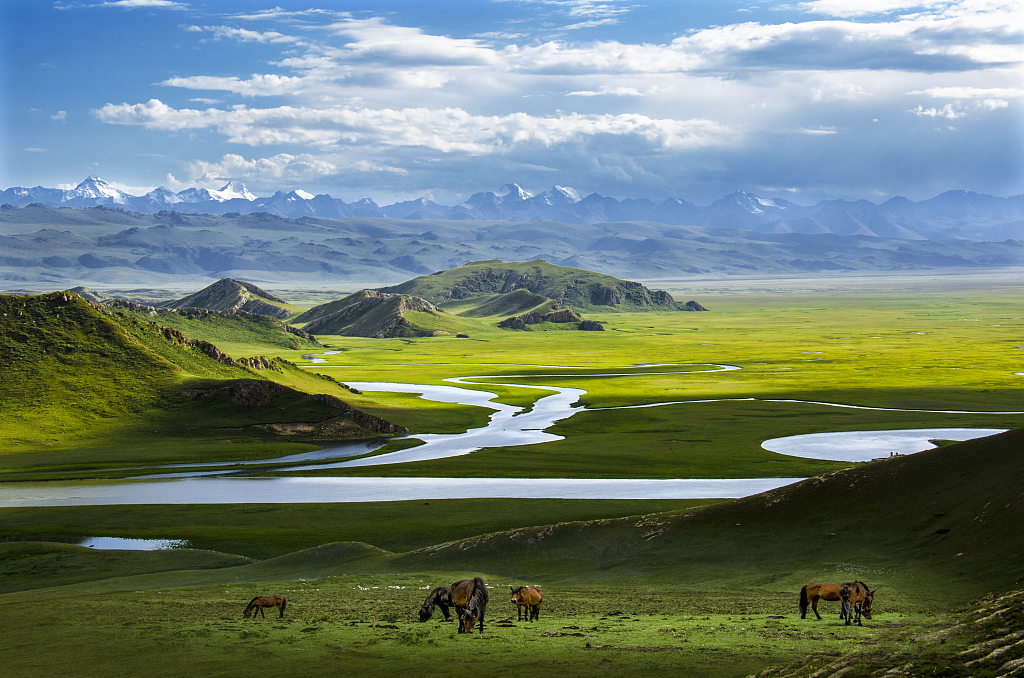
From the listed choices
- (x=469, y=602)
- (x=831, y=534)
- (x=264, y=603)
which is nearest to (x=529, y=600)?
(x=469, y=602)

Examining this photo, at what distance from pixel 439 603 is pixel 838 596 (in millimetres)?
12054

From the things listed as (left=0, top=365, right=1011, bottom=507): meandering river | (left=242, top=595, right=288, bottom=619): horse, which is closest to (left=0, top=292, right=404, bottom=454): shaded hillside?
(left=0, top=365, right=1011, bottom=507): meandering river

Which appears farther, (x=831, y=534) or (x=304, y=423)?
(x=304, y=423)

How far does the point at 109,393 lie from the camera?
10331 cm

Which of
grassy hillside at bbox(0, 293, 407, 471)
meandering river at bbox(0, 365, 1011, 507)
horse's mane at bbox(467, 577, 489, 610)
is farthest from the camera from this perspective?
grassy hillside at bbox(0, 293, 407, 471)

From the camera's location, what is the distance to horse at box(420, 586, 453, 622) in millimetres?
27031

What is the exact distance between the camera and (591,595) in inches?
1282

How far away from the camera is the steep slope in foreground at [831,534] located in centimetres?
3134

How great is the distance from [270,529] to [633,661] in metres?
38.4

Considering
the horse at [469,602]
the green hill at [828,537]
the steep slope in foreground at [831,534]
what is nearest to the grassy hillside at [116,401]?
the steep slope in foreground at [831,534]

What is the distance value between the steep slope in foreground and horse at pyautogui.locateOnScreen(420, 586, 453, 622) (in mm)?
12925

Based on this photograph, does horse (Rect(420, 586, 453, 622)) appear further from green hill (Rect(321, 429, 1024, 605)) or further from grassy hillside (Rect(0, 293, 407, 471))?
grassy hillside (Rect(0, 293, 407, 471))

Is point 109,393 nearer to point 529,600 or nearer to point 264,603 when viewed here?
point 264,603

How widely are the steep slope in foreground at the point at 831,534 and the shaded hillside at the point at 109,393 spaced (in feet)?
201
